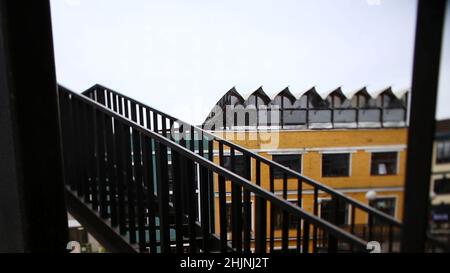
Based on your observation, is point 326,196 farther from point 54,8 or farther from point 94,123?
point 54,8

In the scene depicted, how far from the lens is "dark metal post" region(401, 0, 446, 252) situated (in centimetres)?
88

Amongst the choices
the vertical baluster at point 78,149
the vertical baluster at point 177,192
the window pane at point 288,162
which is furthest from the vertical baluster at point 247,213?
the vertical baluster at point 78,149

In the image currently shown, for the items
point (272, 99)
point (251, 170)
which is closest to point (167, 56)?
point (272, 99)

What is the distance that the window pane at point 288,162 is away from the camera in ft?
4.45

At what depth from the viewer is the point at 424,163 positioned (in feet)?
3.05

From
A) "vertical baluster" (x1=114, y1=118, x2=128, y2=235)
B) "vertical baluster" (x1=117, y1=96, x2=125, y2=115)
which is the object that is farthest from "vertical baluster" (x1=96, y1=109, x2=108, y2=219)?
"vertical baluster" (x1=117, y1=96, x2=125, y2=115)

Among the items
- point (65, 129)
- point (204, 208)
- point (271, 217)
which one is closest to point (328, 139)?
point (271, 217)

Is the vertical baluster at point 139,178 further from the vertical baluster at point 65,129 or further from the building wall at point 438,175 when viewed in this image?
the building wall at point 438,175

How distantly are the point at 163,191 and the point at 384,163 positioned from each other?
99cm

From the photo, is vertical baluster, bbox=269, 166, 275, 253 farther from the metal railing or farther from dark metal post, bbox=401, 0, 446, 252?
dark metal post, bbox=401, 0, 446, 252

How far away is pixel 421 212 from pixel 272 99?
73 centimetres

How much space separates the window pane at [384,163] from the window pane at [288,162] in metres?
0.32

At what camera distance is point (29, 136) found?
1410 mm
